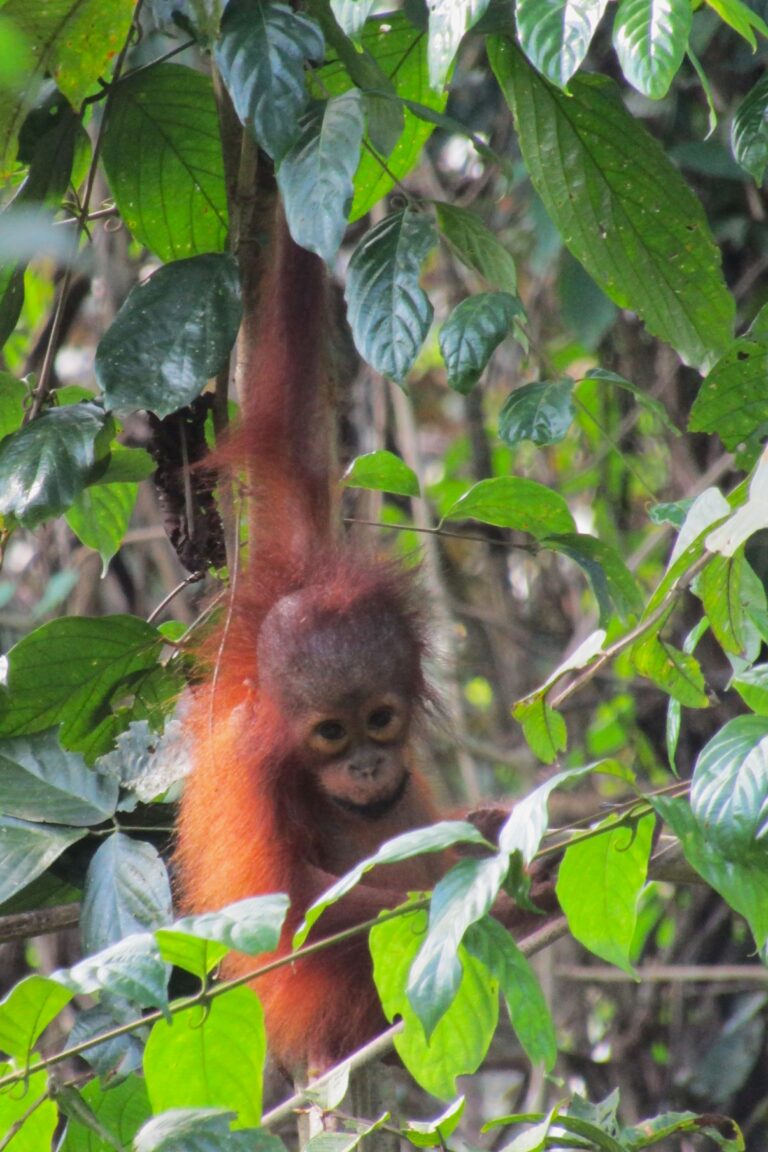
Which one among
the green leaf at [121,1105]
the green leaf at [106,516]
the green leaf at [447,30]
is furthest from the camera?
the green leaf at [106,516]

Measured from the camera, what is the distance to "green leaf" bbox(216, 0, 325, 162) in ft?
6.56

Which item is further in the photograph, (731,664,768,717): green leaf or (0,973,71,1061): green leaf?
(731,664,768,717): green leaf

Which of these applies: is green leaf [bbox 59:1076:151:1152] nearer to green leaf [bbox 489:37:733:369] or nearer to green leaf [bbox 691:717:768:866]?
green leaf [bbox 691:717:768:866]

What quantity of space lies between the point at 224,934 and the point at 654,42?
1214 millimetres

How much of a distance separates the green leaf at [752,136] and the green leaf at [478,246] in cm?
43

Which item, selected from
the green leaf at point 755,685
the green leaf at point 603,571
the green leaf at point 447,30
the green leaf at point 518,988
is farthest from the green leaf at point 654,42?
the green leaf at point 518,988

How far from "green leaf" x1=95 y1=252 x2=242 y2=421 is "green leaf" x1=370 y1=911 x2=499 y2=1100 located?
0.88 metres

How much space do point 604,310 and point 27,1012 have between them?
345cm

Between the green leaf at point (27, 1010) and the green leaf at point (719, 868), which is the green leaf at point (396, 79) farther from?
the green leaf at point (27, 1010)

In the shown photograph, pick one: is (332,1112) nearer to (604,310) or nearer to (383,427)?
(604,310)

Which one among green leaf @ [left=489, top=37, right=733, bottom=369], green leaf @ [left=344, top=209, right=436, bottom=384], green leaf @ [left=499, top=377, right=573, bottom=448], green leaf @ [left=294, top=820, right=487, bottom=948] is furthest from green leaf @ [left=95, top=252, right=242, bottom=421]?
green leaf @ [left=294, top=820, right=487, bottom=948]

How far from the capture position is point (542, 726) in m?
2.13

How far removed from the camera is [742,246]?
470 cm

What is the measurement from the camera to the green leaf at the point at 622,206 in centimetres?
239
